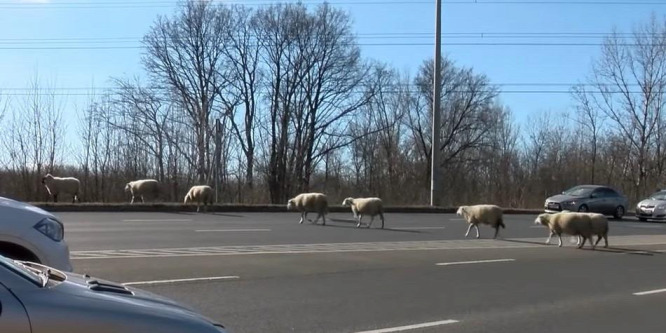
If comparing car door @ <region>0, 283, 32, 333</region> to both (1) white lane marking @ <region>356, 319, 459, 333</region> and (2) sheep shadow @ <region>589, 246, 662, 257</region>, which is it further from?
(2) sheep shadow @ <region>589, 246, 662, 257</region>

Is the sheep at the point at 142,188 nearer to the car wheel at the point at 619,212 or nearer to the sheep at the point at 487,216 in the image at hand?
the sheep at the point at 487,216

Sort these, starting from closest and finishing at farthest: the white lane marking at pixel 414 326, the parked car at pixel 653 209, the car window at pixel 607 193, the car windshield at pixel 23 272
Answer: the car windshield at pixel 23 272 → the white lane marking at pixel 414 326 → the parked car at pixel 653 209 → the car window at pixel 607 193

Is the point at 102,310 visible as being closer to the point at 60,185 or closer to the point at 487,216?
the point at 487,216

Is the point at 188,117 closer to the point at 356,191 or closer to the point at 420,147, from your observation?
the point at 356,191

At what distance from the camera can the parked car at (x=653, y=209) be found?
3431 centimetres

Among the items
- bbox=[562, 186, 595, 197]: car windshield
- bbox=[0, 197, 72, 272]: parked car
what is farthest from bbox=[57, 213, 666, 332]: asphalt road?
bbox=[562, 186, 595, 197]: car windshield

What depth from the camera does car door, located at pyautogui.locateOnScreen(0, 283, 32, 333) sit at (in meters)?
3.27

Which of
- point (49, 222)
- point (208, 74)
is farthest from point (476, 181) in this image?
point (49, 222)

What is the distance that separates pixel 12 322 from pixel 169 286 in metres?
7.19

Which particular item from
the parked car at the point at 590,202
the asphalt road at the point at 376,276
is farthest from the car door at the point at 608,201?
the asphalt road at the point at 376,276

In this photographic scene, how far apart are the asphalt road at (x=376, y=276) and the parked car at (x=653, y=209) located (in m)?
13.9

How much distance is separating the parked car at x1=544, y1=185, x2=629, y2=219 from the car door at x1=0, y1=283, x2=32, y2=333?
32.9m

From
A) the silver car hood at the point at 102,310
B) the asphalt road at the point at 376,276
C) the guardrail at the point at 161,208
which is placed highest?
the guardrail at the point at 161,208

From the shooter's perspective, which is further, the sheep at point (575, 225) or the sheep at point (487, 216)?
the sheep at point (487, 216)
